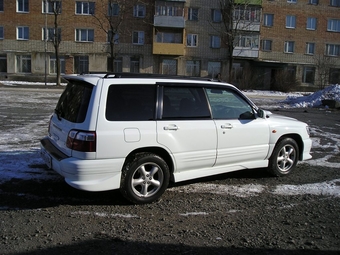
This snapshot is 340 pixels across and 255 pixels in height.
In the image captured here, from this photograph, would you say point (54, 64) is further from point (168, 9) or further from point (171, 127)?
point (171, 127)

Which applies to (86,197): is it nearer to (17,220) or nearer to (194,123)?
(17,220)

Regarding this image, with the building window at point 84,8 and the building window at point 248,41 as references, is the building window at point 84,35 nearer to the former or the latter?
the building window at point 84,8

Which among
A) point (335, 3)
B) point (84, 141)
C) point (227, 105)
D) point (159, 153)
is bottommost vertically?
point (159, 153)

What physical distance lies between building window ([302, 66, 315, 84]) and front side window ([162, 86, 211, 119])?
152 ft

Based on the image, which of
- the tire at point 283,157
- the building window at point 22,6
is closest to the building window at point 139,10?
the building window at point 22,6

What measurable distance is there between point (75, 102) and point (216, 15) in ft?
143

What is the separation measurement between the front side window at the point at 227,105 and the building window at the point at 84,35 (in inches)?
1598

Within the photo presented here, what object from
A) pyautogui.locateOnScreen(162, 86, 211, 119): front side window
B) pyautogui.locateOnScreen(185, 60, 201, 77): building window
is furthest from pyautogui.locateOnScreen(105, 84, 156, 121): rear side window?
pyautogui.locateOnScreen(185, 60, 201, 77): building window

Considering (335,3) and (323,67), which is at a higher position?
(335,3)

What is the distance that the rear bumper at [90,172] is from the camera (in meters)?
4.49

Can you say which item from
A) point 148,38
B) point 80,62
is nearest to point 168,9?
point 148,38

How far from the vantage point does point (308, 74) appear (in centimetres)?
4828

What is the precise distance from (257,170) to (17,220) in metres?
4.38

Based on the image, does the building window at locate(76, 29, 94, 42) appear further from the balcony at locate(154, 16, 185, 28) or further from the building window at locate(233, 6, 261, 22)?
the building window at locate(233, 6, 261, 22)
